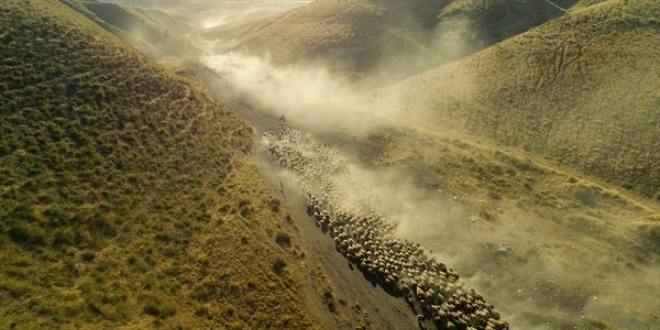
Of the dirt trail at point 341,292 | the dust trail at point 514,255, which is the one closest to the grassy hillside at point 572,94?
the dust trail at point 514,255

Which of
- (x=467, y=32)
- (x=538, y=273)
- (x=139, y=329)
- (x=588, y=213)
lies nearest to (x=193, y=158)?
(x=139, y=329)

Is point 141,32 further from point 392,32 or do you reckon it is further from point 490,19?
point 490,19

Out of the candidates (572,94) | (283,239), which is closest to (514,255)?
(283,239)

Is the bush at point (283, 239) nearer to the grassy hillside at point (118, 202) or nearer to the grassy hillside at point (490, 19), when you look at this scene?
the grassy hillside at point (118, 202)

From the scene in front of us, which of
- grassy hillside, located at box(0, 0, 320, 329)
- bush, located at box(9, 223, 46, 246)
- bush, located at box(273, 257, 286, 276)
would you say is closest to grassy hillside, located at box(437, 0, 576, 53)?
grassy hillside, located at box(0, 0, 320, 329)

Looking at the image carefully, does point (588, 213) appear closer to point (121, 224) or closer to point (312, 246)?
point (312, 246)

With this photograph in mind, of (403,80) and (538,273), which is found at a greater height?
(403,80)
